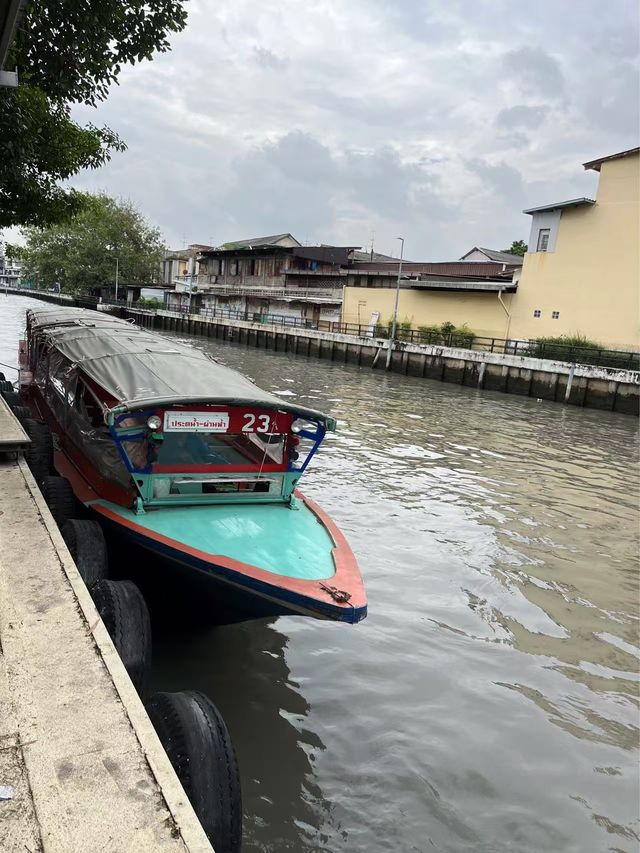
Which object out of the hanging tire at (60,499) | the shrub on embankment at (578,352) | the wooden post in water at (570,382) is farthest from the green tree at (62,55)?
the shrub on embankment at (578,352)

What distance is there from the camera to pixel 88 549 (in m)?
5.18

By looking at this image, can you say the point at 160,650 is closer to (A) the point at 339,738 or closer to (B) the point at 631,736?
(A) the point at 339,738

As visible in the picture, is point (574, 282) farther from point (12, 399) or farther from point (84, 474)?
point (84, 474)

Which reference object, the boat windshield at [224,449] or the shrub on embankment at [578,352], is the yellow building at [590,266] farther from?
the boat windshield at [224,449]

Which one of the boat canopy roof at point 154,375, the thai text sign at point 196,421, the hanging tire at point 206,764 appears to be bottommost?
the hanging tire at point 206,764

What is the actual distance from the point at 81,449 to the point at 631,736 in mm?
5777

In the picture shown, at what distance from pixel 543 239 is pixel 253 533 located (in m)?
33.0

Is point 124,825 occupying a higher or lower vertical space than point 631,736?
higher

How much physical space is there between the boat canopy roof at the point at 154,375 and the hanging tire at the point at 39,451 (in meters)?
1.37

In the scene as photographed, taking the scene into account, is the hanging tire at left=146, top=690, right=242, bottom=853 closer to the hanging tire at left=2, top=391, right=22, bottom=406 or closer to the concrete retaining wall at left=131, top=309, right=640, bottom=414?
the hanging tire at left=2, top=391, right=22, bottom=406

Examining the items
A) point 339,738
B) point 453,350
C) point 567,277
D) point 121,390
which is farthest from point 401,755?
point 567,277

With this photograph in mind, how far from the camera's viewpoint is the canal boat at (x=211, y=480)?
187 inches

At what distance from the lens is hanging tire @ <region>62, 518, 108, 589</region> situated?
505cm

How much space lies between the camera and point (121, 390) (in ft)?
19.1
